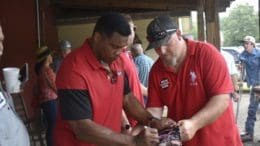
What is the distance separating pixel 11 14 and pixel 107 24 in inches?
261

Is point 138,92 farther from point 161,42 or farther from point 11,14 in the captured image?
point 11,14

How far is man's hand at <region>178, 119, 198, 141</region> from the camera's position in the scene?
2742 mm

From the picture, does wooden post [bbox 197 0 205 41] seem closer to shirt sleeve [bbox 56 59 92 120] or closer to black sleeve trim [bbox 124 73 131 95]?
black sleeve trim [bbox 124 73 131 95]

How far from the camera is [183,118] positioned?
9.99ft

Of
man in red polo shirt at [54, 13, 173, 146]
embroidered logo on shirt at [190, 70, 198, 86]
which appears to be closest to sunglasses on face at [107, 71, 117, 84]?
man in red polo shirt at [54, 13, 173, 146]

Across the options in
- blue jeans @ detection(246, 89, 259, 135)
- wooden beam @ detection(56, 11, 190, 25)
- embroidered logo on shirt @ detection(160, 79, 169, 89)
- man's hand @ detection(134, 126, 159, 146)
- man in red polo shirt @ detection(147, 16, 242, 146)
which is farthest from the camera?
wooden beam @ detection(56, 11, 190, 25)

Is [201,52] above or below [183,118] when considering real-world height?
above

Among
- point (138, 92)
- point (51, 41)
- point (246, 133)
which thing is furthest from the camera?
point (51, 41)

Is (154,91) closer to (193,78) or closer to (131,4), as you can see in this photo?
(193,78)

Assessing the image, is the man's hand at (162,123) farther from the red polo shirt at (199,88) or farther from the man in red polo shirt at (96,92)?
the red polo shirt at (199,88)

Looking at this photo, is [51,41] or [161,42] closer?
[161,42]

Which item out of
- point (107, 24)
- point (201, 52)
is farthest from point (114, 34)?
point (201, 52)

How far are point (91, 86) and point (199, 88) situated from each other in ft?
2.11

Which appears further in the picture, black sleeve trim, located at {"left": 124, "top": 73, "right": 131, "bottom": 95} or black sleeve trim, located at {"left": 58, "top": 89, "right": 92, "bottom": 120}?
black sleeve trim, located at {"left": 124, "top": 73, "right": 131, "bottom": 95}
